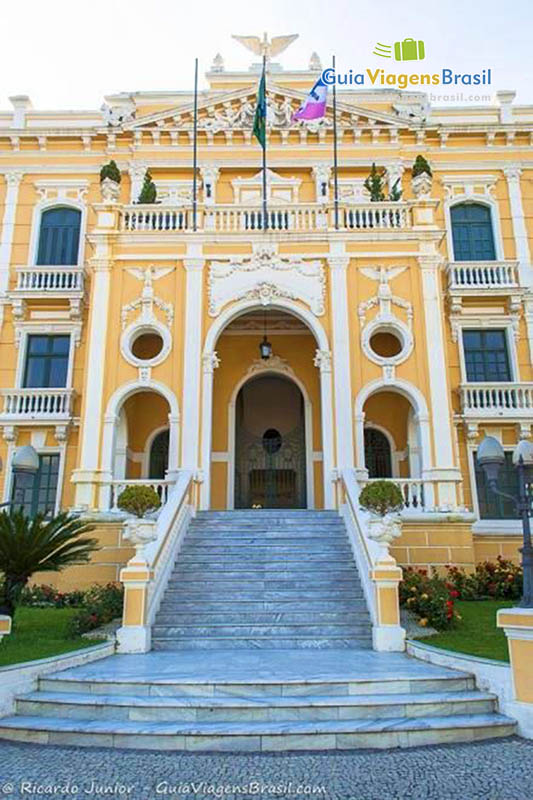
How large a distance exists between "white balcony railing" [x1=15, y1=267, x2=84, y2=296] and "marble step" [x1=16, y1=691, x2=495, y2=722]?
1334 centimetres

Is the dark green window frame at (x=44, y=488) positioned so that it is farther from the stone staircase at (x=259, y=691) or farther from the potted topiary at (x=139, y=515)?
the stone staircase at (x=259, y=691)

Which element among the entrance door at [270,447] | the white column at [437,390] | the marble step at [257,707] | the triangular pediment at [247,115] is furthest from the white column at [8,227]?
the marble step at [257,707]

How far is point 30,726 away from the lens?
6000 mm

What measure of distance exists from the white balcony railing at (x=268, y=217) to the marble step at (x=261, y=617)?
9613 mm

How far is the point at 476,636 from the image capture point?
8.75m

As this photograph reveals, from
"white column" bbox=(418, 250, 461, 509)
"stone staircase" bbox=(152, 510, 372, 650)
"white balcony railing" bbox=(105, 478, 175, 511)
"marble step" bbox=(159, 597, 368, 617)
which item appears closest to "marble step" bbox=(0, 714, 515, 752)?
"stone staircase" bbox=(152, 510, 372, 650)

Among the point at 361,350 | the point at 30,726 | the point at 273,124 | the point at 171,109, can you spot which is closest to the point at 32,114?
the point at 171,109

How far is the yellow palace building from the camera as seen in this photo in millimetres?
13969

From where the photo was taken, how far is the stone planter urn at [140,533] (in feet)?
31.0

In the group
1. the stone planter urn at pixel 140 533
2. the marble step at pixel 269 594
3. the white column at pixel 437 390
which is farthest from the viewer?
the white column at pixel 437 390

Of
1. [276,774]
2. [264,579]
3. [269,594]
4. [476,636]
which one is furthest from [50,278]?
[276,774]

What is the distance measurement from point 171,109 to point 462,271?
413 inches

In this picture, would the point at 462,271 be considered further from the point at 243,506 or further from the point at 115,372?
the point at 115,372

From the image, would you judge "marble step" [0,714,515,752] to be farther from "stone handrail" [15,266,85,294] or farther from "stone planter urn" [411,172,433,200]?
"stone handrail" [15,266,85,294]
